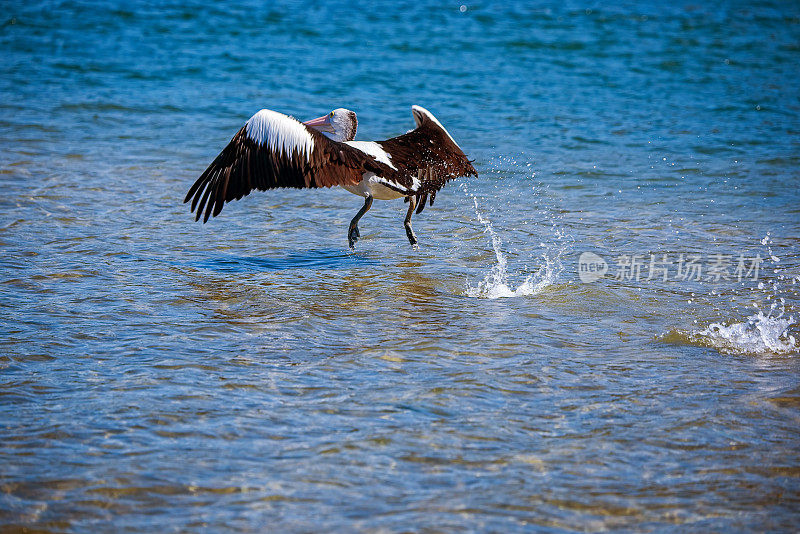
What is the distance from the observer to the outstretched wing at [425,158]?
702 centimetres

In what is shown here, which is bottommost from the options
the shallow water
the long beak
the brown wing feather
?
the shallow water

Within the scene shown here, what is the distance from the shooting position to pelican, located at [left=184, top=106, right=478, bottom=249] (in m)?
6.21

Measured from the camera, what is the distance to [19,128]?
34.9ft

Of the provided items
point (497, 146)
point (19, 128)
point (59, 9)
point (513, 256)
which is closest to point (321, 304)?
point (513, 256)

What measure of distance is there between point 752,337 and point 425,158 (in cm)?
302

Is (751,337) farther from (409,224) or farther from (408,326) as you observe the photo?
(409,224)

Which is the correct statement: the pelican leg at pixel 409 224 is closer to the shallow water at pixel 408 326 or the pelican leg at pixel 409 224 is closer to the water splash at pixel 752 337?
the shallow water at pixel 408 326

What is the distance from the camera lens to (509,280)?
247 inches

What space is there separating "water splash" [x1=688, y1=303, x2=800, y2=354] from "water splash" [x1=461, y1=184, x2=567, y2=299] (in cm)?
124

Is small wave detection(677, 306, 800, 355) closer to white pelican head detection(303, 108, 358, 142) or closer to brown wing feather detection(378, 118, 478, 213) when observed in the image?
brown wing feather detection(378, 118, 478, 213)

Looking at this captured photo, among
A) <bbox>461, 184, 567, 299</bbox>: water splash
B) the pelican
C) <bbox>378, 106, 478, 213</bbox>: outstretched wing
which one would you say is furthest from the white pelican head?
<bbox>461, 184, 567, 299</bbox>: water splash

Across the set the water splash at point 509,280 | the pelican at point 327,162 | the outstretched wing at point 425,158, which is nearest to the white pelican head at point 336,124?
the pelican at point 327,162

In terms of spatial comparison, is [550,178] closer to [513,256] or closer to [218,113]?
[513,256]

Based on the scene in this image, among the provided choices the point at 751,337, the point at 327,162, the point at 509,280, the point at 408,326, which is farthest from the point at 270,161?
the point at 751,337
